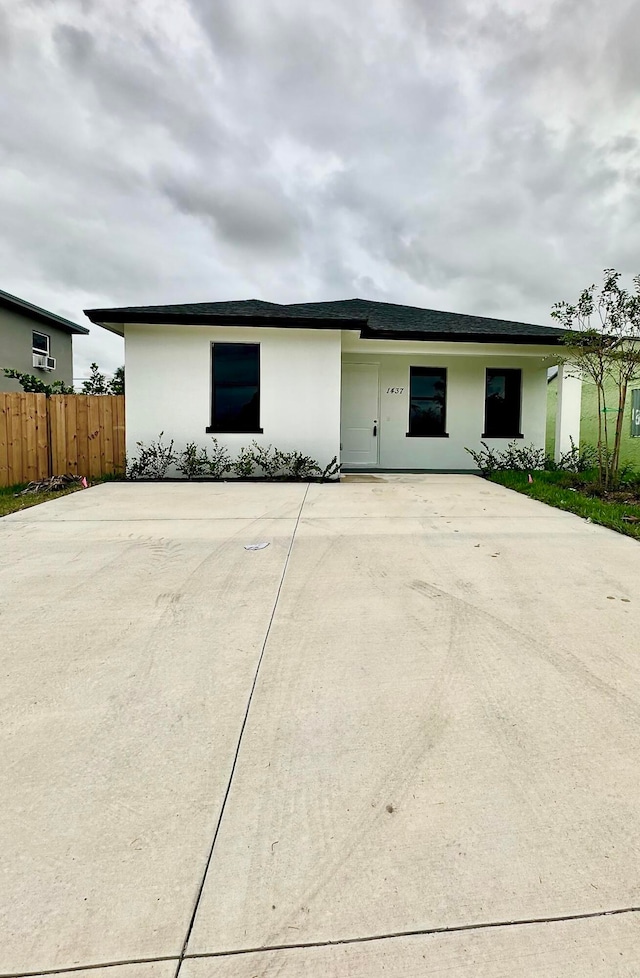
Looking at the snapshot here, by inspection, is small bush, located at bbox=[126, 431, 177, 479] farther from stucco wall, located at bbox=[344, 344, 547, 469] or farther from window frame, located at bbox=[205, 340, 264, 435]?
stucco wall, located at bbox=[344, 344, 547, 469]

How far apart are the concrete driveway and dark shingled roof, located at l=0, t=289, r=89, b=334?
46.5ft

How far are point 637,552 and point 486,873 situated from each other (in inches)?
173

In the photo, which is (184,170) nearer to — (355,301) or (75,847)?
(355,301)

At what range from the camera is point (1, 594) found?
3.71 meters

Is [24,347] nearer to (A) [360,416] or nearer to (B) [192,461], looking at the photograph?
(B) [192,461]

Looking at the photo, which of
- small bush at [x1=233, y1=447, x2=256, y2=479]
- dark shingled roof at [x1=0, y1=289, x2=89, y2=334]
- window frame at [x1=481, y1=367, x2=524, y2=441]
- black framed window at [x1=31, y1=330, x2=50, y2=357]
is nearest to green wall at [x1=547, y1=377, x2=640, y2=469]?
window frame at [x1=481, y1=367, x2=524, y2=441]

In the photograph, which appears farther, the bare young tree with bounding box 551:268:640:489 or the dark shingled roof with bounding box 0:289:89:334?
the dark shingled roof with bounding box 0:289:89:334

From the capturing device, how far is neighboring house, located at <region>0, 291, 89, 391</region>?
50.1 feet

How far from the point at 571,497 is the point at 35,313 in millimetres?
17126

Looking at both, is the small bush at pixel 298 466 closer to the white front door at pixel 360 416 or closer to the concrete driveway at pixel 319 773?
the white front door at pixel 360 416

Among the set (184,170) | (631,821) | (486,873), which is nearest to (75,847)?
(486,873)

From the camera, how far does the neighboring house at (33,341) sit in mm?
15273

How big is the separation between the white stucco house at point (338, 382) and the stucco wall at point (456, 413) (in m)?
0.02

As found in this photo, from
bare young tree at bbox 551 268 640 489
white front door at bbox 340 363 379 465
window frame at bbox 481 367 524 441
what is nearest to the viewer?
bare young tree at bbox 551 268 640 489
